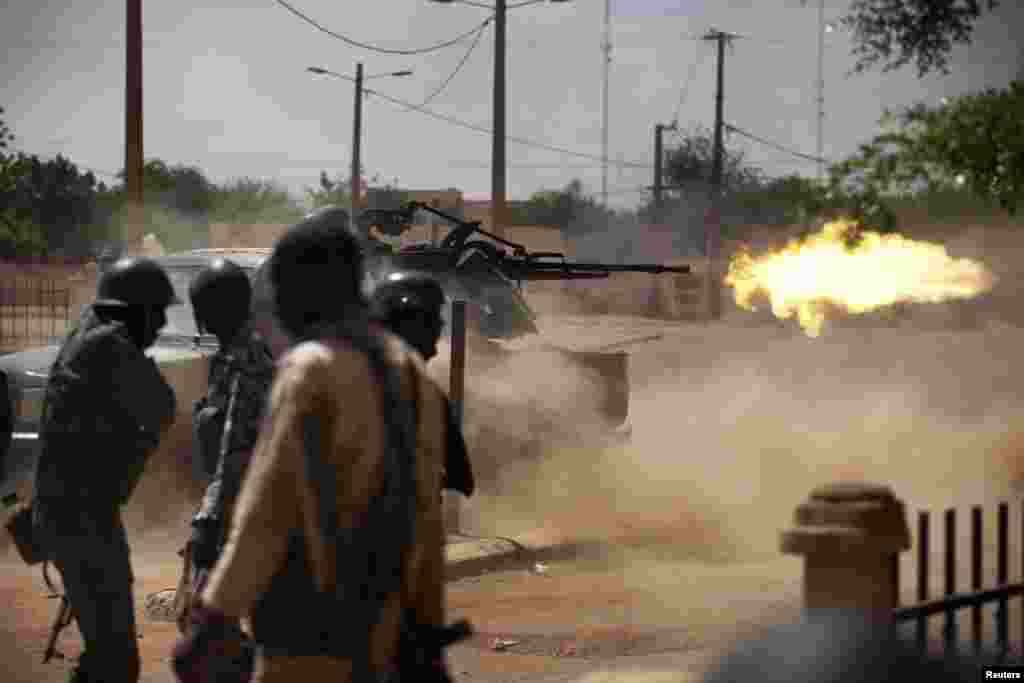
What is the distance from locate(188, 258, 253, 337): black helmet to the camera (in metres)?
6.16

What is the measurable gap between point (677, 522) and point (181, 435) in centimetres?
385

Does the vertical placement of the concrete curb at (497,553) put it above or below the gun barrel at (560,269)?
below

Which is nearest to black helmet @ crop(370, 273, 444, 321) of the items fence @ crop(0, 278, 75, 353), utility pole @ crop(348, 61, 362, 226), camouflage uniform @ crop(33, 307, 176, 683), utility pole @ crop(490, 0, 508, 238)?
camouflage uniform @ crop(33, 307, 176, 683)

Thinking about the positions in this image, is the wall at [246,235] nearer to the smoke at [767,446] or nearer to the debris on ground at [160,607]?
the smoke at [767,446]

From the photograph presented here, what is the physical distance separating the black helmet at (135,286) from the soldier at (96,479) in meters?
0.16

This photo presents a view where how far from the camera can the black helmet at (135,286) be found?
19.5 ft

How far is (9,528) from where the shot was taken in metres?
6.09

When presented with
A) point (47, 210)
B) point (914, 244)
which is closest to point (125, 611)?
point (914, 244)

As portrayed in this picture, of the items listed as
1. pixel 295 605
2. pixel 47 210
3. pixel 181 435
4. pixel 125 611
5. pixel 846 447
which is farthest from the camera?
pixel 47 210

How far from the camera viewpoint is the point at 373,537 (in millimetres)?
3846

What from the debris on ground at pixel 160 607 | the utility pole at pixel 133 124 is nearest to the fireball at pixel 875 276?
the debris on ground at pixel 160 607

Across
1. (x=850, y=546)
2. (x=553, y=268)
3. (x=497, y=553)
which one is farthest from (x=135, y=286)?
(x=553, y=268)

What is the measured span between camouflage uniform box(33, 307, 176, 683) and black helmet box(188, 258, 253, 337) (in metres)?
0.48

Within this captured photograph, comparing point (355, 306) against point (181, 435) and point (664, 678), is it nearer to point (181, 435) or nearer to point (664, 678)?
point (664, 678)
